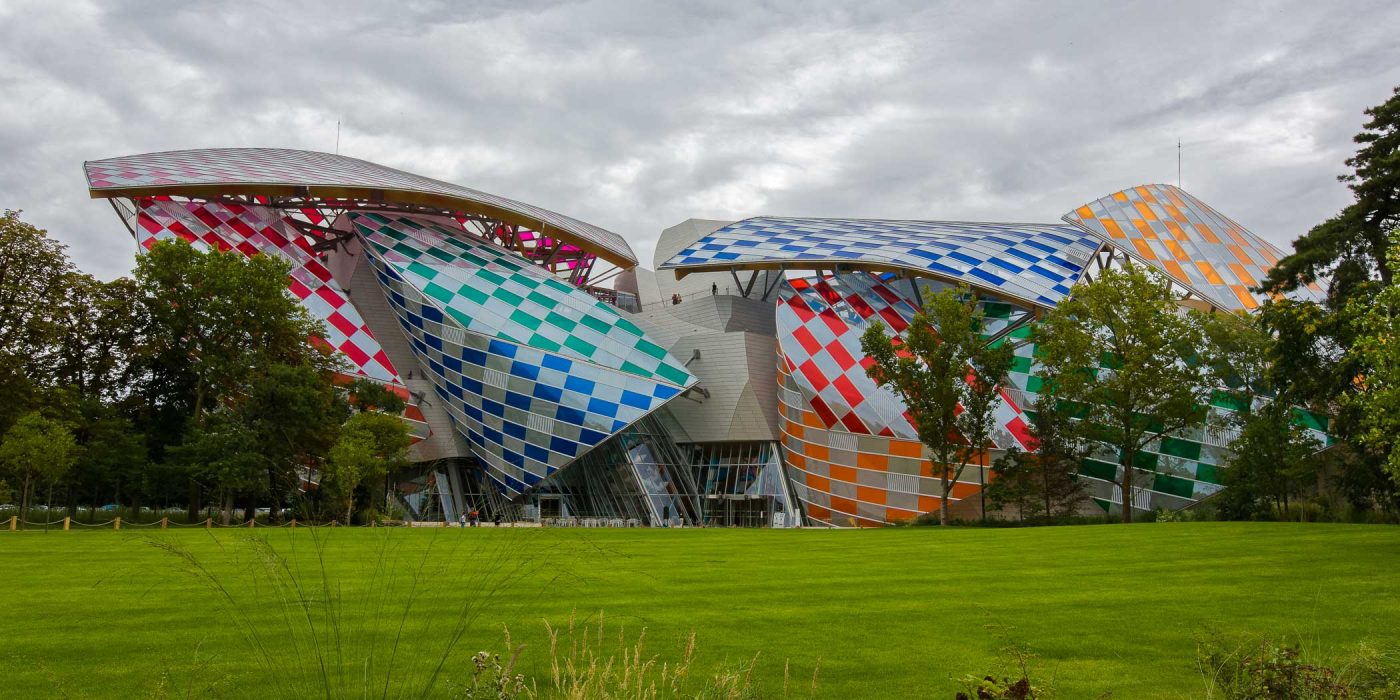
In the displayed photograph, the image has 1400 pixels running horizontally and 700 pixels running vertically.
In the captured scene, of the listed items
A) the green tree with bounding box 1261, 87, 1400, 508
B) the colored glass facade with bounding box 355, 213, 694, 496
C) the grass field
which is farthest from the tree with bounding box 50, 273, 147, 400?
the green tree with bounding box 1261, 87, 1400, 508

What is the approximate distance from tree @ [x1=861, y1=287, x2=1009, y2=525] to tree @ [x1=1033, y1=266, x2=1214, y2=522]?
2.31 metres

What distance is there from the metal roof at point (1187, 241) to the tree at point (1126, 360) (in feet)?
26.8

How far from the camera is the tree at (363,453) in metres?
39.2

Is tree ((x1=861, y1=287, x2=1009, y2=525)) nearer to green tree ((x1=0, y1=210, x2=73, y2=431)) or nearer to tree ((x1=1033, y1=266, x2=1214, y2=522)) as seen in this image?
tree ((x1=1033, y1=266, x2=1214, y2=522))

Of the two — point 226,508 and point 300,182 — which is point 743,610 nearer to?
point 226,508

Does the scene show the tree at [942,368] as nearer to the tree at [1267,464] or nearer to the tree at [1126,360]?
the tree at [1126,360]

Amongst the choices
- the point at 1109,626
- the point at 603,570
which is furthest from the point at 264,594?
the point at 1109,626

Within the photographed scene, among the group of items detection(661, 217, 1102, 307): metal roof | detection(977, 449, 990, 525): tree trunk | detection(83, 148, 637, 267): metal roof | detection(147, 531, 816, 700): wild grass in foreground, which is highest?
detection(83, 148, 637, 267): metal roof

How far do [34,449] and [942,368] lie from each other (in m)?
31.3

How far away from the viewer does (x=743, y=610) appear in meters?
11.5

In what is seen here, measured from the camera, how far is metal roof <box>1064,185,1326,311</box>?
146ft

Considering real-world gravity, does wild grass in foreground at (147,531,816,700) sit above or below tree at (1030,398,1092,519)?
below

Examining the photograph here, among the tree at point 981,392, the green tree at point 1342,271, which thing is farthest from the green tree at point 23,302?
the green tree at point 1342,271

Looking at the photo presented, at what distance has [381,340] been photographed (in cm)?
5609
